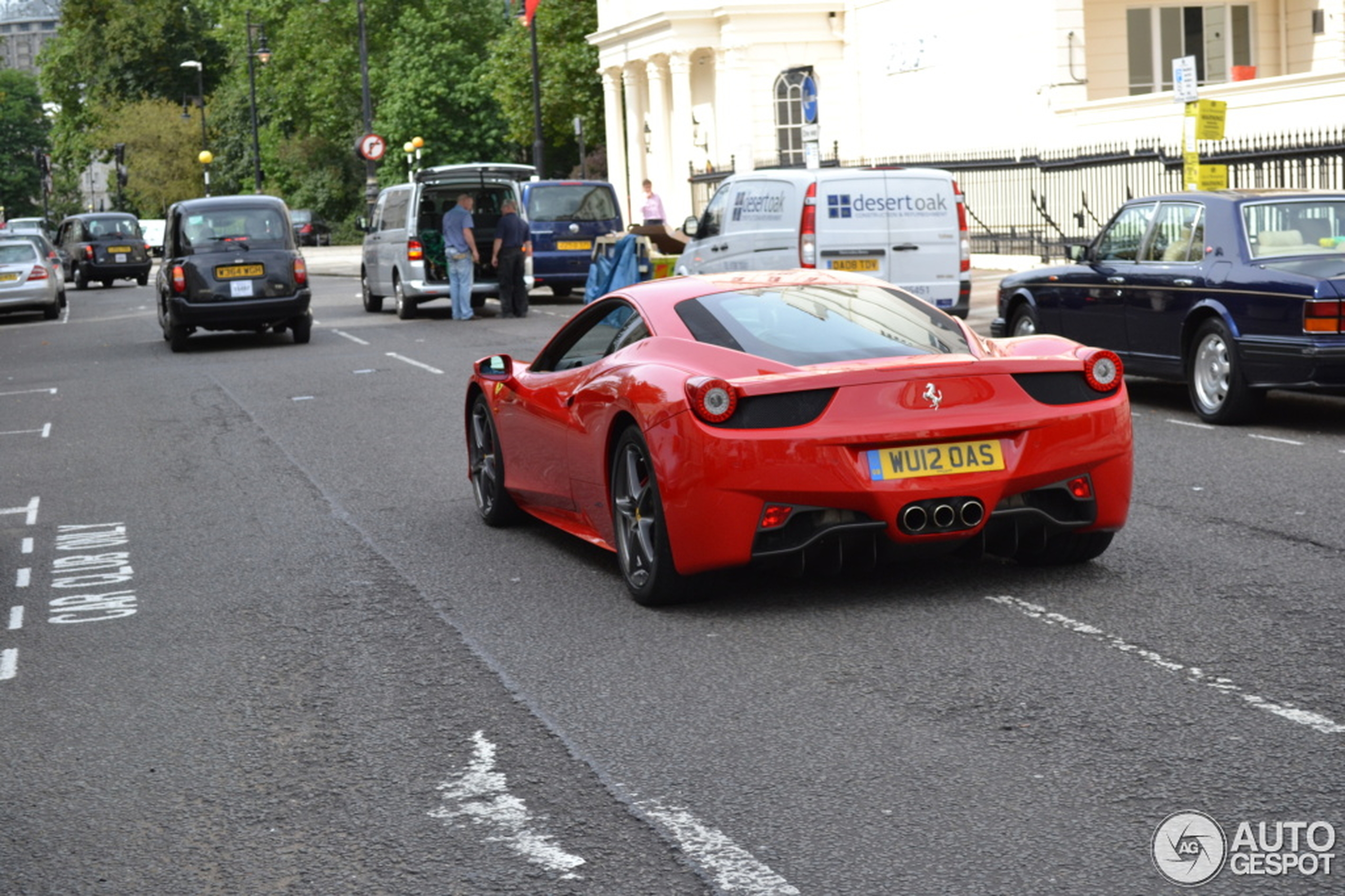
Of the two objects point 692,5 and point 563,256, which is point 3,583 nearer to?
point 563,256

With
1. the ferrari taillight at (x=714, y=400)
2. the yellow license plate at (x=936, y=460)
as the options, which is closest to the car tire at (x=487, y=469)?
the ferrari taillight at (x=714, y=400)

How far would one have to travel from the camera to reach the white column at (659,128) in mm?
54188

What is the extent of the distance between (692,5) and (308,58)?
38.0 metres

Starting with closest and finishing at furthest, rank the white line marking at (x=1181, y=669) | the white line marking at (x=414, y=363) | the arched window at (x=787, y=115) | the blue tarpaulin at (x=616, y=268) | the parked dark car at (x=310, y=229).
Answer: the white line marking at (x=1181, y=669), the white line marking at (x=414, y=363), the blue tarpaulin at (x=616, y=268), the arched window at (x=787, y=115), the parked dark car at (x=310, y=229)

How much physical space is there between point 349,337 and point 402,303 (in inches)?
120

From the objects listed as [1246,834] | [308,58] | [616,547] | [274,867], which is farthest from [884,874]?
[308,58]

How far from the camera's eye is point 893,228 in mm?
19281

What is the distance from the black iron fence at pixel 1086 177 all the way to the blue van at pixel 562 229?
7430 millimetres

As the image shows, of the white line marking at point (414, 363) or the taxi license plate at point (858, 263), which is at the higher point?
the taxi license plate at point (858, 263)

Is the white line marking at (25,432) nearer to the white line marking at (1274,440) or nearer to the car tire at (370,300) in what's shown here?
the white line marking at (1274,440)

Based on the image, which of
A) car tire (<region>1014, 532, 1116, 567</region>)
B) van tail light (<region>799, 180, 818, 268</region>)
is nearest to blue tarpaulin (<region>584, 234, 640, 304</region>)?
van tail light (<region>799, 180, 818, 268</region>)

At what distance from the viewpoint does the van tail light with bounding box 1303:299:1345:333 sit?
1161cm

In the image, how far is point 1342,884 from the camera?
3975mm

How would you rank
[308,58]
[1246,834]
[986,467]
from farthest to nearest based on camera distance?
1. [308,58]
2. [986,467]
3. [1246,834]
